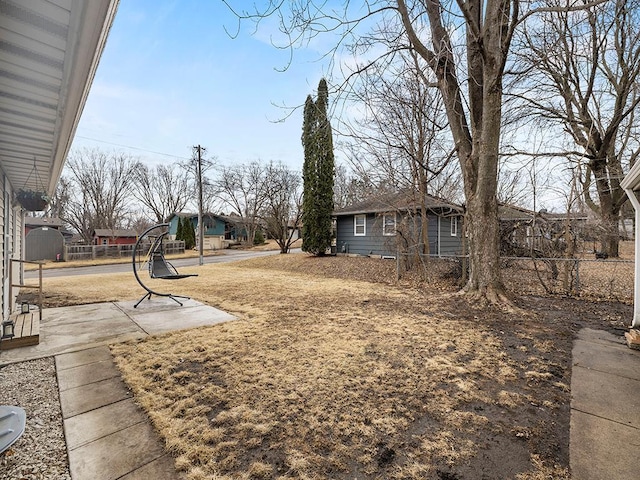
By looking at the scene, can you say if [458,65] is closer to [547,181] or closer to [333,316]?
[547,181]

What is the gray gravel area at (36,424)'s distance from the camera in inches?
69.8

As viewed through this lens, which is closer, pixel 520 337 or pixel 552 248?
pixel 520 337

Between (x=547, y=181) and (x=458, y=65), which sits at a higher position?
(x=458, y=65)

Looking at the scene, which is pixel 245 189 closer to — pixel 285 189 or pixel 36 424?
pixel 285 189

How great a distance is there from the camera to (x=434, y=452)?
1.92 m

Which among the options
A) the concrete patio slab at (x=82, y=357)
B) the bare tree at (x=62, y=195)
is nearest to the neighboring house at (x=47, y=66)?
the concrete patio slab at (x=82, y=357)

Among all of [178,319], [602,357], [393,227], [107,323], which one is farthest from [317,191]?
[602,357]

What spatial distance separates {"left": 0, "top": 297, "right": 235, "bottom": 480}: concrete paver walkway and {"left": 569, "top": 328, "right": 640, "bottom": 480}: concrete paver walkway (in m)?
2.51

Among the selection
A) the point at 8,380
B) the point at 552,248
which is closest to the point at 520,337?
the point at 552,248

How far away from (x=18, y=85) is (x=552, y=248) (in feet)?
31.6

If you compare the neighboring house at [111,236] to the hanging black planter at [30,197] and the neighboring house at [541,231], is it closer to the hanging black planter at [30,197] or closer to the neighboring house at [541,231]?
the hanging black planter at [30,197]

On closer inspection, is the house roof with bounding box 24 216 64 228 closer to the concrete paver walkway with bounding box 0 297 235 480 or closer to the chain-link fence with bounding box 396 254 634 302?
the concrete paver walkway with bounding box 0 297 235 480

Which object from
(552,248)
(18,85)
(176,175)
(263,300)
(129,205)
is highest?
(176,175)

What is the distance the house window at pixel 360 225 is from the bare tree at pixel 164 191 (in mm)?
28375
